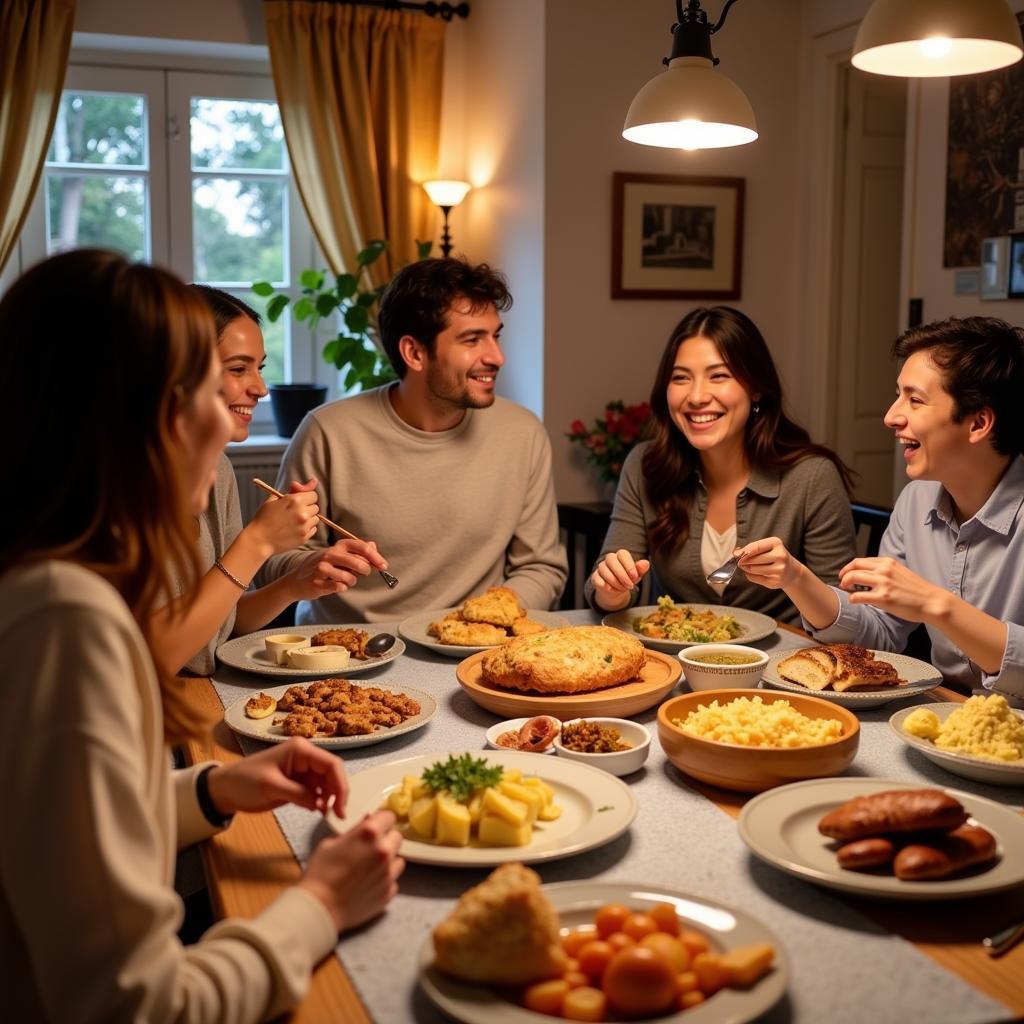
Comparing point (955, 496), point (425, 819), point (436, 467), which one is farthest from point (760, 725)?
point (436, 467)

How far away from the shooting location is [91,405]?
36.0 inches

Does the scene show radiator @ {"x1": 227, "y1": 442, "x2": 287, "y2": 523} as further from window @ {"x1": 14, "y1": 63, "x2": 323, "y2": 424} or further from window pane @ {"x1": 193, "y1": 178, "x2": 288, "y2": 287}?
window pane @ {"x1": 193, "y1": 178, "x2": 288, "y2": 287}

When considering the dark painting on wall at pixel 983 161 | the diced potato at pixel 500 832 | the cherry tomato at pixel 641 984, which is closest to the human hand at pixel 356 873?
the diced potato at pixel 500 832

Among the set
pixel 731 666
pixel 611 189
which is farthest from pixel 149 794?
pixel 611 189

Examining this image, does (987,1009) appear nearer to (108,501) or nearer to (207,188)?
(108,501)

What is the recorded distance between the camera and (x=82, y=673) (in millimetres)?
840

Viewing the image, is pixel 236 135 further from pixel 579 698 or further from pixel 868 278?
pixel 579 698

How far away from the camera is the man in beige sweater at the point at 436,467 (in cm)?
259

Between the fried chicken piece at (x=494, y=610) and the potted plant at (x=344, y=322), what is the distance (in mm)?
2807

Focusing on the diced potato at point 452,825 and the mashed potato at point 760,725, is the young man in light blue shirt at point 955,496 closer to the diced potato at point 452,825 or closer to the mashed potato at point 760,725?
the mashed potato at point 760,725

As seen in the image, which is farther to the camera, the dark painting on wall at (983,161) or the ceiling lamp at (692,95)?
the dark painting on wall at (983,161)

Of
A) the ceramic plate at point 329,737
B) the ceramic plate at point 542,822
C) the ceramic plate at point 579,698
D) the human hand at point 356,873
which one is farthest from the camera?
the ceramic plate at point 579,698

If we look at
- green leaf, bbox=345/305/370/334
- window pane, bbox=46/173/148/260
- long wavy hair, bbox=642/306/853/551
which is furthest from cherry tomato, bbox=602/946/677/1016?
window pane, bbox=46/173/148/260

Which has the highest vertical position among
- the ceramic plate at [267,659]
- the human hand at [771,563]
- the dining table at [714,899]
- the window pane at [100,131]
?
the window pane at [100,131]
